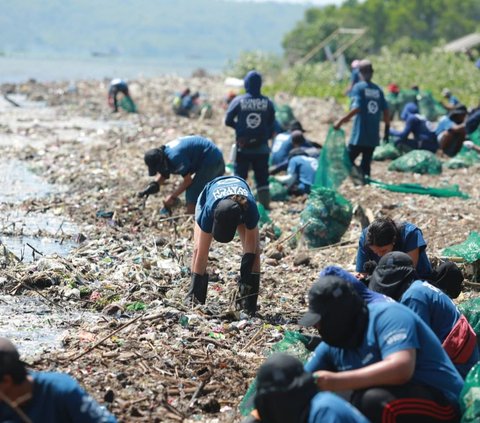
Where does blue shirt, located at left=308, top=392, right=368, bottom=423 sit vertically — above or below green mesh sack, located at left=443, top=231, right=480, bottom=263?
above

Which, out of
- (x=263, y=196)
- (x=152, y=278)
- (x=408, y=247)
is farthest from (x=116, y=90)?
(x=408, y=247)

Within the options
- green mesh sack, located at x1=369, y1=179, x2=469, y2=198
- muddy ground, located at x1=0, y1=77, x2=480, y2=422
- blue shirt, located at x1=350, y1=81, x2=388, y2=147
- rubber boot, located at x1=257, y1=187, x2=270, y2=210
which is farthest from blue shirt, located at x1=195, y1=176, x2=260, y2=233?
blue shirt, located at x1=350, y1=81, x2=388, y2=147

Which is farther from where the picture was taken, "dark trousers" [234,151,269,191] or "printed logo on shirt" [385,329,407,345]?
"dark trousers" [234,151,269,191]

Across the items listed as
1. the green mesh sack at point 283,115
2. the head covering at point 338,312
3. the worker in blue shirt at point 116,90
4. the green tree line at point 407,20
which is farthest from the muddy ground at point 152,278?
the green tree line at point 407,20

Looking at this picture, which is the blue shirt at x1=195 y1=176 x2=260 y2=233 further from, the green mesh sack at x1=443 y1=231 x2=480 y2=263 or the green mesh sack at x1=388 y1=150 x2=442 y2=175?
the green mesh sack at x1=388 y1=150 x2=442 y2=175

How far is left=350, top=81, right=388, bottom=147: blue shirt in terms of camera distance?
12.9 m

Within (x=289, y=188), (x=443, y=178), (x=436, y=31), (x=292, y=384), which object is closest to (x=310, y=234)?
(x=289, y=188)

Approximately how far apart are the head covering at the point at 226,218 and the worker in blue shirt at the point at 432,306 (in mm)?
1610

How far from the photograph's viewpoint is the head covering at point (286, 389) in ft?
13.1

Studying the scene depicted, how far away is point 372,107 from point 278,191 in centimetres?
178

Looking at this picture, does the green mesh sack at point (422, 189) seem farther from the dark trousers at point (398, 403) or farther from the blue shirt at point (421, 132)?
the dark trousers at point (398, 403)

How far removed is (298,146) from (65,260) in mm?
5875

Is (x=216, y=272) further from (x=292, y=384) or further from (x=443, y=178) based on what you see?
(x=443, y=178)

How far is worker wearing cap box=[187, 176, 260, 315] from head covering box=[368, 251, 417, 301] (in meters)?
1.62
